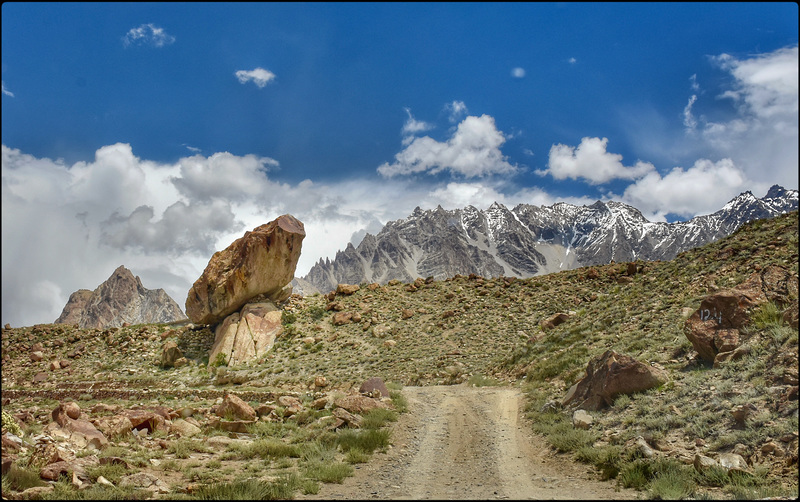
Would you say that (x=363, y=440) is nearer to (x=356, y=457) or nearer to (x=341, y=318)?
(x=356, y=457)

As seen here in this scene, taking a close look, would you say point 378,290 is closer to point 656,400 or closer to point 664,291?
point 664,291

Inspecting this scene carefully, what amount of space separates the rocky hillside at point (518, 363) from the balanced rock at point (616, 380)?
282mm

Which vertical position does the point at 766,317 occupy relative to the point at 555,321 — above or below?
below

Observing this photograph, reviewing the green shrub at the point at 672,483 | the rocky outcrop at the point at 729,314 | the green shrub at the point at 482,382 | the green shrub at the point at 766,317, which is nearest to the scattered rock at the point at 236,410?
the green shrub at the point at 482,382

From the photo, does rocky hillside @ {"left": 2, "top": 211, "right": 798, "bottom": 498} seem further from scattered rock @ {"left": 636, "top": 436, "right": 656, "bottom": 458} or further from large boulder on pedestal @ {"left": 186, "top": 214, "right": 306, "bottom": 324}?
large boulder on pedestal @ {"left": 186, "top": 214, "right": 306, "bottom": 324}

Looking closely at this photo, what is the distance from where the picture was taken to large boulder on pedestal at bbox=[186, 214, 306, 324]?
122 feet

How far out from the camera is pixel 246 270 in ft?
122

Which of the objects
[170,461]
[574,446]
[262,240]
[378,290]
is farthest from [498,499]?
[378,290]

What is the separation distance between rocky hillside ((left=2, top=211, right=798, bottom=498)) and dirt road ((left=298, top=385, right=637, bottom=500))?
75cm

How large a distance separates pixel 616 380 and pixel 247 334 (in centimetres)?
3025

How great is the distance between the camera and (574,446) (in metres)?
11.0

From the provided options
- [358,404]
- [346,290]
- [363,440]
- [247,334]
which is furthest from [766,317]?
[346,290]

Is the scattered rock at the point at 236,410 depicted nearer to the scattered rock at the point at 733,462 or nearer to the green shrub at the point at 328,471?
the green shrub at the point at 328,471

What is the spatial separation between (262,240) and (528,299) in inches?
960
